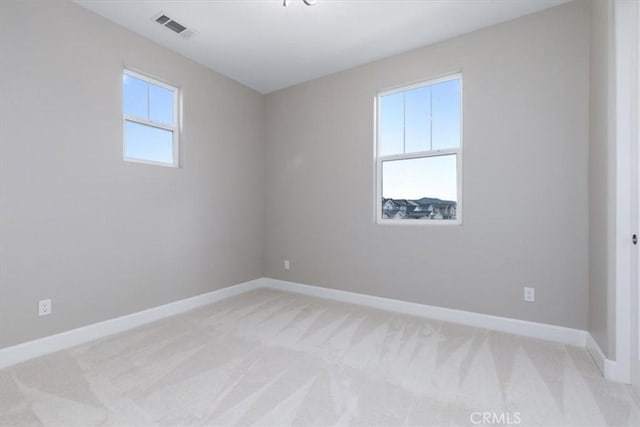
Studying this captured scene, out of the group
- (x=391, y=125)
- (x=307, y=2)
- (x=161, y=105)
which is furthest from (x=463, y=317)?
(x=161, y=105)

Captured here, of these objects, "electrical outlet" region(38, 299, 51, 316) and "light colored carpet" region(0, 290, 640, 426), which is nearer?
"light colored carpet" region(0, 290, 640, 426)

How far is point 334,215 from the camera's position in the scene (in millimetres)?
3711

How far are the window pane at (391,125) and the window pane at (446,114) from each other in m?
0.35

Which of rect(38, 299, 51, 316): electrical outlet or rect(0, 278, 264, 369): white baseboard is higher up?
rect(38, 299, 51, 316): electrical outlet

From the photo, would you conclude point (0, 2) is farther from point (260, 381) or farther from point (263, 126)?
point (260, 381)

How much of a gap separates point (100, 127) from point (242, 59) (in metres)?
1.65

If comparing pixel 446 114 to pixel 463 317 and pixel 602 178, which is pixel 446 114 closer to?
pixel 602 178

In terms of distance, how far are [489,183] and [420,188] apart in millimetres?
662

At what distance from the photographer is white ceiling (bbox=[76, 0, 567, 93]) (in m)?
2.50

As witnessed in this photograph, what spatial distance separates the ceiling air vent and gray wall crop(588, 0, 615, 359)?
10.8 ft

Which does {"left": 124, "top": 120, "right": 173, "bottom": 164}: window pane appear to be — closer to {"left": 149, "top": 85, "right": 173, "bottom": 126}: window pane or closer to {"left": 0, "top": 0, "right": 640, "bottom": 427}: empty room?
{"left": 0, "top": 0, "right": 640, "bottom": 427}: empty room

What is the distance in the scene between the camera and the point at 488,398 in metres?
1.72

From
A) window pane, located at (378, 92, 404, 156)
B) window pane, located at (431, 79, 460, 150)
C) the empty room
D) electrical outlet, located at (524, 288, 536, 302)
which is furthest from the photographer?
window pane, located at (378, 92, 404, 156)

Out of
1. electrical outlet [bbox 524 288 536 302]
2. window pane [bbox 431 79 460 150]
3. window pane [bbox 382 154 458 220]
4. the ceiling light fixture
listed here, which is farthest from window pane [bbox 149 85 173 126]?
electrical outlet [bbox 524 288 536 302]
